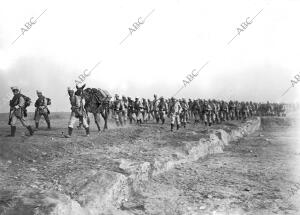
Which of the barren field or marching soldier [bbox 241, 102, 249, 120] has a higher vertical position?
marching soldier [bbox 241, 102, 249, 120]

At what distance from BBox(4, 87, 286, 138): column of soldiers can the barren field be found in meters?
0.80

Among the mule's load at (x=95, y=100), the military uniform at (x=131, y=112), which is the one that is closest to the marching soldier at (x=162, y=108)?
the military uniform at (x=131, y=112)

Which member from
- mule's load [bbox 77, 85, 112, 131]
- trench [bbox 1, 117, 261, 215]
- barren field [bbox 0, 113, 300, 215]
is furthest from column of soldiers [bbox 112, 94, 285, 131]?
trench [bbox 1, 117, 261, 215]

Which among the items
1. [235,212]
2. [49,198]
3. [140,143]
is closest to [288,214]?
[235,212]

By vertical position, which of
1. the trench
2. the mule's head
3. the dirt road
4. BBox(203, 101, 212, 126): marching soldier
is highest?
the mule's head

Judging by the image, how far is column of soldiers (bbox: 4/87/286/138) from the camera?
12314 millimetres

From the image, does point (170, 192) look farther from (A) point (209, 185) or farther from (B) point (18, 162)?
(B) point (18, 162)

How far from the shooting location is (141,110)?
2311 cm

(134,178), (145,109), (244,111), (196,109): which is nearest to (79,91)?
(134,178)

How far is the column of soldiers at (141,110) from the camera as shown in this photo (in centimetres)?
1231

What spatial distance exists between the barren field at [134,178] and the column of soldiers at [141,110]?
80 cm

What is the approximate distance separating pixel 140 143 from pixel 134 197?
512 centimetres

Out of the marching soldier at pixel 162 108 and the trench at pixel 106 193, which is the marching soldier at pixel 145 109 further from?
the trench at pixel 106 193

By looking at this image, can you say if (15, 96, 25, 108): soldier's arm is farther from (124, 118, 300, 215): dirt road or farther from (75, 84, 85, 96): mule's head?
(124, 118, 300, 215): dirt road
